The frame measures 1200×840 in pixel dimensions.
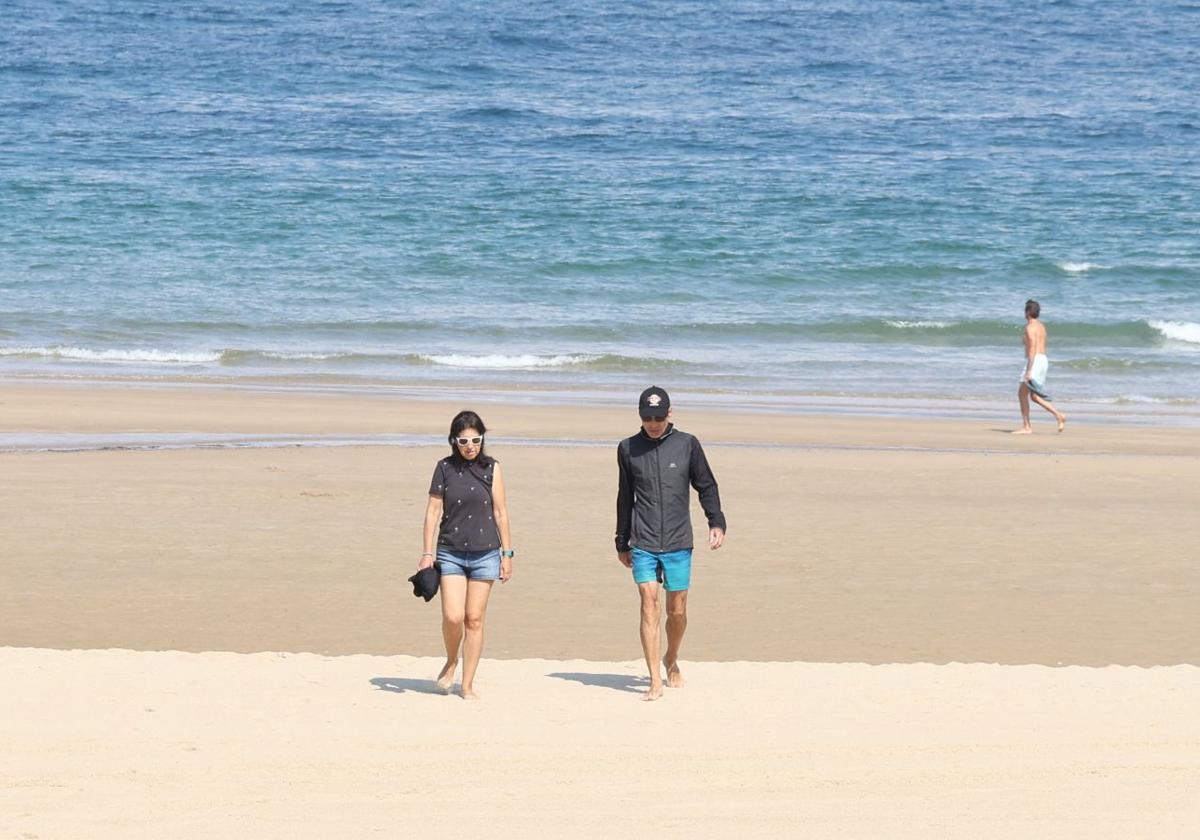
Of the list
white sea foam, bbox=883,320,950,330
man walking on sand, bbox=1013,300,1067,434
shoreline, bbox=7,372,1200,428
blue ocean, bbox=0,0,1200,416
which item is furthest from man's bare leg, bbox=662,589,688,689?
white sea foam, bbox=883,320,950,330

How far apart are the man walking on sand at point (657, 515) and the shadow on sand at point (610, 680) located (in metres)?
0.23

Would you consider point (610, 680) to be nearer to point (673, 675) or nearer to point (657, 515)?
point (673, 675)

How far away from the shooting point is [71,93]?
49156mm

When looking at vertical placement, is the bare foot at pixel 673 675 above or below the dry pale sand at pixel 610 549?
below

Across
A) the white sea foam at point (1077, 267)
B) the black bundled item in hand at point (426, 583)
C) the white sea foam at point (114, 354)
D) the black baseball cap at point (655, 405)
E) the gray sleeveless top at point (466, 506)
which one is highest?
the white sea foam at point (1077, 267)

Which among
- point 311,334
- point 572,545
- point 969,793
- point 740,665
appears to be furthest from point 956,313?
point 969,793

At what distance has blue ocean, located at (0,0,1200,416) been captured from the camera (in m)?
24.2

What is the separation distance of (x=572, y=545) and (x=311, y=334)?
15.9 metres

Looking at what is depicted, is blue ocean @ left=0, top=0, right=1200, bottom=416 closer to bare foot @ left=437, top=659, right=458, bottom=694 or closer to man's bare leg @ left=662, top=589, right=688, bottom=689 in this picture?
man's bare leg @ left=662, top=589, right=688, bottom=689

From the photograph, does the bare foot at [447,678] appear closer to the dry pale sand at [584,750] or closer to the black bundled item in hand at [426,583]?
the dry pale sand at [584,750]

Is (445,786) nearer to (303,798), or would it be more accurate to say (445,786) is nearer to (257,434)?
(303,798)

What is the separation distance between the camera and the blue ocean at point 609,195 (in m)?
24.2

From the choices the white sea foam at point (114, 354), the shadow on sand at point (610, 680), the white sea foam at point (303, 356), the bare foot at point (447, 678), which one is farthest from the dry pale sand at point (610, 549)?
the white sea foam at point (114, 354)

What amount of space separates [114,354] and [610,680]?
57.3ft
